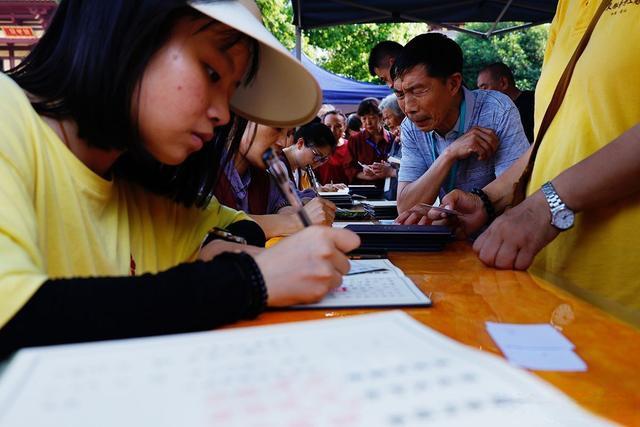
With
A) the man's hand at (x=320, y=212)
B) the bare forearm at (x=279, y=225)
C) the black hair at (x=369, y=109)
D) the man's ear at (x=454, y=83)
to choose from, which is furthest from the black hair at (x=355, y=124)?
the bare forearm at (x=279, y=225)

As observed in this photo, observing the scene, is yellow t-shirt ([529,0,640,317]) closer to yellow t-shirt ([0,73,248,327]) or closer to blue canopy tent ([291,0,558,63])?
yellow t-shirt ([0,73,248,327])

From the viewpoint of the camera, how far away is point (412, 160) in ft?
8.05

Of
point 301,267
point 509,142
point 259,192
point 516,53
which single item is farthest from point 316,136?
point 516,53

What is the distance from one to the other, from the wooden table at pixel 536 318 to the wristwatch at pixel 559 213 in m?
0.13

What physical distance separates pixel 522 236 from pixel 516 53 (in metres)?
20.8

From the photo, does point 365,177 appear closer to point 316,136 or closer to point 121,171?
point 316,136

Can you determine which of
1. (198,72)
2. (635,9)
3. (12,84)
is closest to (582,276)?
(635,9)

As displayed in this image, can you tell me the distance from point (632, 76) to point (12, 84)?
3.79 ft

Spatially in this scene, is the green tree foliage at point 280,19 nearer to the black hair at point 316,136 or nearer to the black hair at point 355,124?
the black hair at point 355,124

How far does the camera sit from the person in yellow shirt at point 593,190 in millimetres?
1069

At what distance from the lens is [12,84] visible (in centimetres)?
81

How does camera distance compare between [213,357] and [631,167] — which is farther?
[631,167]

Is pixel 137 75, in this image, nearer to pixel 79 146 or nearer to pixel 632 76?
pixel 79 146

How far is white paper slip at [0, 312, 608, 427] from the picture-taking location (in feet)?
0.95
